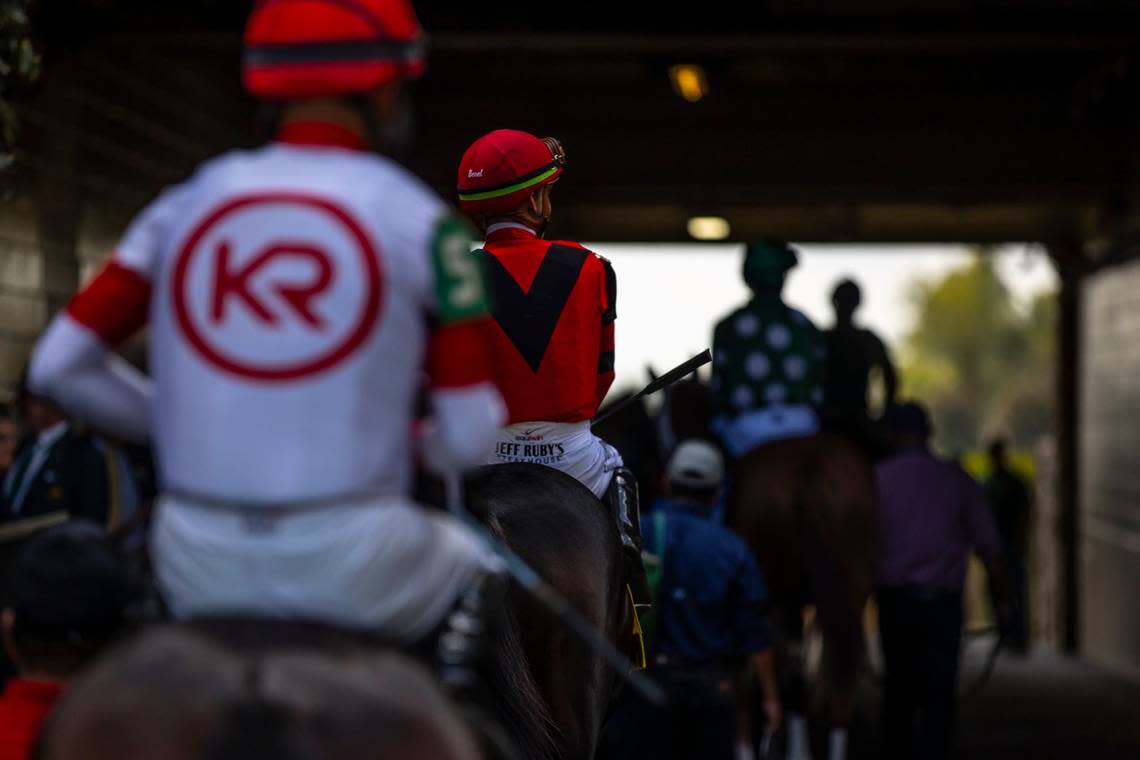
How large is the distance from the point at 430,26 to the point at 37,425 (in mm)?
5805

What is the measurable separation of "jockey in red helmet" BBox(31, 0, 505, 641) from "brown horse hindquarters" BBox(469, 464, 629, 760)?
87.2 inches

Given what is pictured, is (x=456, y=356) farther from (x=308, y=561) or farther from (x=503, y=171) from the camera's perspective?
(x=503, y=171)

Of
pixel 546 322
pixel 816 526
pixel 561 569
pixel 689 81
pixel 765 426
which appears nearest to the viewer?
pixel 561 569

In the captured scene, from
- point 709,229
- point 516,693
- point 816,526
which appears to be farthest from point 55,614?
point 709,229

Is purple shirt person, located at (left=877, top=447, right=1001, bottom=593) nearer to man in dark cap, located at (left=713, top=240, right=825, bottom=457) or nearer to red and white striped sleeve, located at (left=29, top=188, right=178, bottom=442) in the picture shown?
man in dark cap, located at (left=713, top=240, right=825, bottom=457)

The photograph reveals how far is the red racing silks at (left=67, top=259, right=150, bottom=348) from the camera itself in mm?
3850

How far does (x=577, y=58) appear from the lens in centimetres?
1688

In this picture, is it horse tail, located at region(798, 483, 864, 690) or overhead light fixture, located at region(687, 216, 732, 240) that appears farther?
overhead light fixture, located at region(687, 216, 732, 240)

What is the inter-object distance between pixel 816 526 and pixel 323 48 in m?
7.25

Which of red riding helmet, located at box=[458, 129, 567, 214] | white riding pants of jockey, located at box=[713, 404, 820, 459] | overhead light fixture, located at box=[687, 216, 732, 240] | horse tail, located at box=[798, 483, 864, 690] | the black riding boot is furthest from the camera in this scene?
overhead light fixture, located at box=[687, 216, 732, 240]

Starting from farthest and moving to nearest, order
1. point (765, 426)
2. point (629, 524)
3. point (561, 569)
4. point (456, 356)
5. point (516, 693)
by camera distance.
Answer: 1. point (765, 426)
2. point (629, 524)
3. point (561, 569)
4. point (516, 693)
5. point (456, 356)

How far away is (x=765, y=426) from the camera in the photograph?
11.4 metres

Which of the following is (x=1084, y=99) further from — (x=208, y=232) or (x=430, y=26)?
(x=208, y=232)

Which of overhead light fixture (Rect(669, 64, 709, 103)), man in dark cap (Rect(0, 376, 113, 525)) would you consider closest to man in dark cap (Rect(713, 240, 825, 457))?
man in dark cap (Rect(0, 376, 113, 525))
